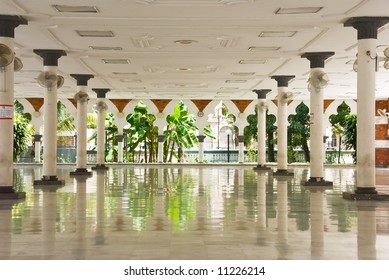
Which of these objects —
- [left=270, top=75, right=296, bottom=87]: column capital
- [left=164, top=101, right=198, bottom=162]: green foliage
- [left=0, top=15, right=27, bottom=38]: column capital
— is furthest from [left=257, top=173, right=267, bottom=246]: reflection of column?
[left=164, top=101, right=198, bottom=162]: green foliage

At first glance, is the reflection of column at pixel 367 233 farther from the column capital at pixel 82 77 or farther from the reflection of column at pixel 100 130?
the reflection of column at pixel 100 130

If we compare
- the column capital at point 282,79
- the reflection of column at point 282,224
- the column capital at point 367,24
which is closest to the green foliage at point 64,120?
the column capital at point 282,79

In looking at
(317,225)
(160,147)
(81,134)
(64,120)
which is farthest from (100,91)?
(317,225)

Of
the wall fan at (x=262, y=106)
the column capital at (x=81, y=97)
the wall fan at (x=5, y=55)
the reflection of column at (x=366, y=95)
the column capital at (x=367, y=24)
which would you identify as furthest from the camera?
the wall fan at (x=262, y=106)

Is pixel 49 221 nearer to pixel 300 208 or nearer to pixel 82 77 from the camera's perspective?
pixel 300 208

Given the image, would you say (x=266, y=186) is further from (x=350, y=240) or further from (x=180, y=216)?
(x=350, y=240)

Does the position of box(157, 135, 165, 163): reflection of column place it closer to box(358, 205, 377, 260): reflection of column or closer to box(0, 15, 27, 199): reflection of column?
box(0, 15, 27, 199): reflection of column

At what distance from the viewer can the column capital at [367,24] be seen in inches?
465

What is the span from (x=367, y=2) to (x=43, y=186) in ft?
31.4

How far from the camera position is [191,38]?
1420cm

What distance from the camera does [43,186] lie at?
15.1 metres

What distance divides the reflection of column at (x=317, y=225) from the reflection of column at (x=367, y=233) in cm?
44

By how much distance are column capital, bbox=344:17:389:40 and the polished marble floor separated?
3.65 meters

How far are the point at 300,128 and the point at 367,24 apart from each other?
21.3 metres
